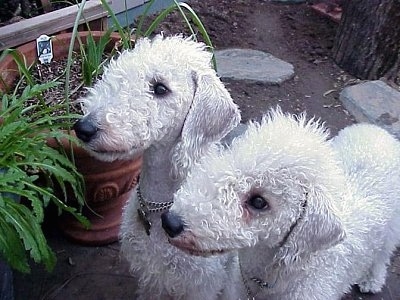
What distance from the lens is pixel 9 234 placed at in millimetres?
2248

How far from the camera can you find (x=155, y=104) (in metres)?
2.10

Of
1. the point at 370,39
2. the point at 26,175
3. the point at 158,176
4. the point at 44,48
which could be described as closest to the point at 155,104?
the point at 158,176

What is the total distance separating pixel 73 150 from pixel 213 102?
2.51 ft

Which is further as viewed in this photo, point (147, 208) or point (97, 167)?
point (97, 167)

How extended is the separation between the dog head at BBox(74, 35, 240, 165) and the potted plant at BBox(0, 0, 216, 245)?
24.4 inches

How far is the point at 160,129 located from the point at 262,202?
44 centimetres

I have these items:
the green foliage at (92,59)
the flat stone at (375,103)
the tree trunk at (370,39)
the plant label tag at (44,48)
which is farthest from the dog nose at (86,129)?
the tree trunk at (370,39)

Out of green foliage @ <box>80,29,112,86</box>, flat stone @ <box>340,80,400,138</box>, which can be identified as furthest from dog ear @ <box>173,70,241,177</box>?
flat stone @ <box>340,80,400,138</box>

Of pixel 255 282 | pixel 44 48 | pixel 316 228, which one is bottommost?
pixel 255 282

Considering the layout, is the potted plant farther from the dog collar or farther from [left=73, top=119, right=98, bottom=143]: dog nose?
[left=73, top=119, right=98, bottom=143]: dog nose

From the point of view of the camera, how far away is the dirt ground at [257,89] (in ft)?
9.62

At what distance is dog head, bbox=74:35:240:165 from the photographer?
2.04 m

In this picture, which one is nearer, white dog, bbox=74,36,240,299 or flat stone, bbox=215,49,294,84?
white dog, bbox=74,36,240,299

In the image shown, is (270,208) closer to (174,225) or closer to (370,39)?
(174,225)
